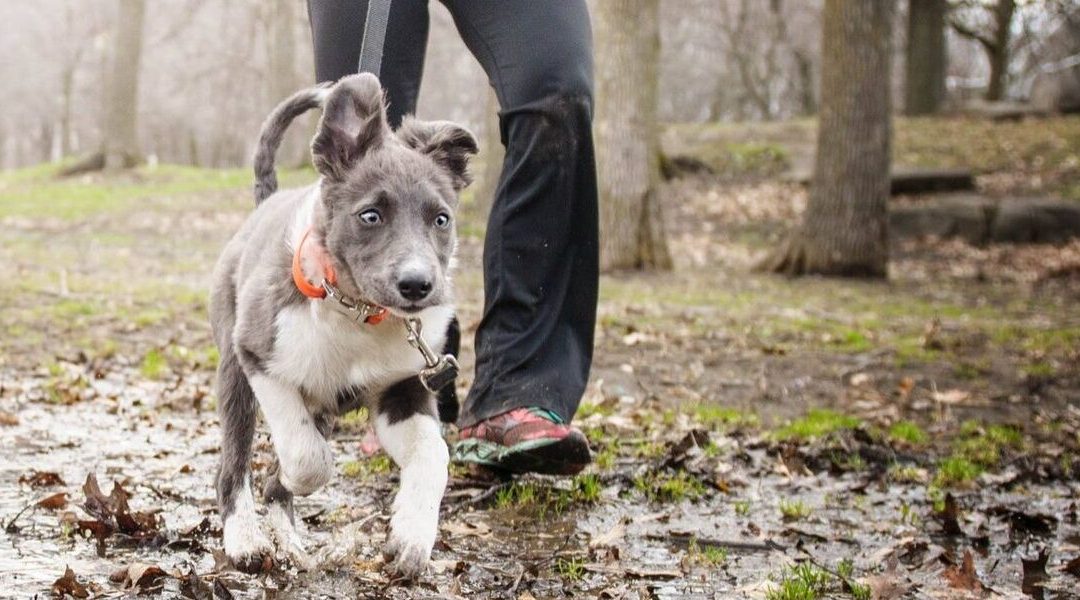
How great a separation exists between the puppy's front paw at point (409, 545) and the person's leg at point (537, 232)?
90 centimetres

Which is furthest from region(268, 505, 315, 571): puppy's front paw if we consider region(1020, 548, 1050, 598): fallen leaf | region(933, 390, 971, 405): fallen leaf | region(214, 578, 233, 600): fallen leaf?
region(933, 390, 971, 405): fallen leaf

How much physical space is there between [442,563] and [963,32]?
110 feet

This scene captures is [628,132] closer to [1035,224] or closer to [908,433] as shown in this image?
[908,433]

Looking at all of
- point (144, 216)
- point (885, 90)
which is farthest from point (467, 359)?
point (144, 216)

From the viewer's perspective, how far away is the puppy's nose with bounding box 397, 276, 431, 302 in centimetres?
299

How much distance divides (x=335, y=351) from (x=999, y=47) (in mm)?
31260

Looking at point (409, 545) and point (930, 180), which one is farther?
point (930, 180)

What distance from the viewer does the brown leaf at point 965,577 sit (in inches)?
130

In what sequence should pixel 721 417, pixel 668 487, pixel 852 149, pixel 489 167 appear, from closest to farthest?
pixel 668 487
pixel 721 417
pixel 852 149
pixel 489 167

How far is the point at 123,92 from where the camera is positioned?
2547cm

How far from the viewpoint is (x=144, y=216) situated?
18.7 metres

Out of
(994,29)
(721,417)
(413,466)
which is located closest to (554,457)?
(413,466)

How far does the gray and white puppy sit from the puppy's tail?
273 millimetres

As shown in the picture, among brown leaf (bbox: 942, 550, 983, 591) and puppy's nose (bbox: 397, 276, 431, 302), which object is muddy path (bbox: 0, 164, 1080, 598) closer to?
brown leaf (bbox: 942, 550, 983, 591)
